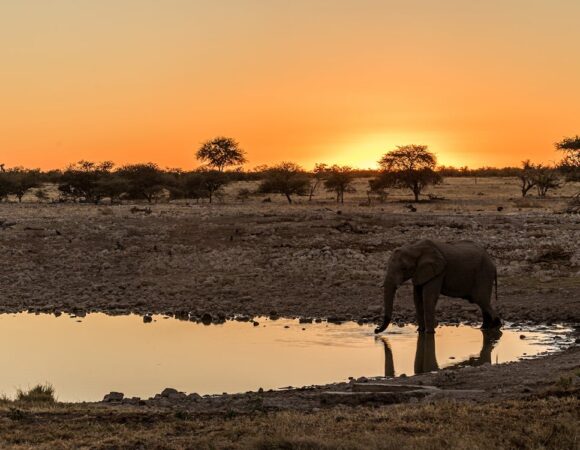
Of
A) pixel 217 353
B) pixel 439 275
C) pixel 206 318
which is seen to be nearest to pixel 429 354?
pixel 439 275

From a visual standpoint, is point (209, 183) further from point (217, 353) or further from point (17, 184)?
point (217, 353)

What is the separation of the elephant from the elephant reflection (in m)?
0.59

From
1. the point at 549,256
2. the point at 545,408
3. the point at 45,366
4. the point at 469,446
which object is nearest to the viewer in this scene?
the point at 469,446

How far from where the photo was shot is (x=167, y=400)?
1179cm

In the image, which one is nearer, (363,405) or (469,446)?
(469,446)

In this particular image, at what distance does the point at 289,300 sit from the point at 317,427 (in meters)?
12.6

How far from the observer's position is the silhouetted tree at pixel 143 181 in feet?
223

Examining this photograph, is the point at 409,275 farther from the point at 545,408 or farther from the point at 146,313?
the point at 545,408

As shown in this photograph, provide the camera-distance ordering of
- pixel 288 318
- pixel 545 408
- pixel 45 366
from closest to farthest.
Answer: pixel 545 408, pixel 45 366, pixel 288 318

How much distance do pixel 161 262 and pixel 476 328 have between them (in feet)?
37.9

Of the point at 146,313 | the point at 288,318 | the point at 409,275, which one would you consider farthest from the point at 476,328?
the point at 146,313

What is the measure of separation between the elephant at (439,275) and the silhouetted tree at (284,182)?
46407 mm

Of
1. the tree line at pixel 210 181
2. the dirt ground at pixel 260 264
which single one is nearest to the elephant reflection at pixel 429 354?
the dirt ground at pixel 260 264

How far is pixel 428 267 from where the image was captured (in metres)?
19.0
